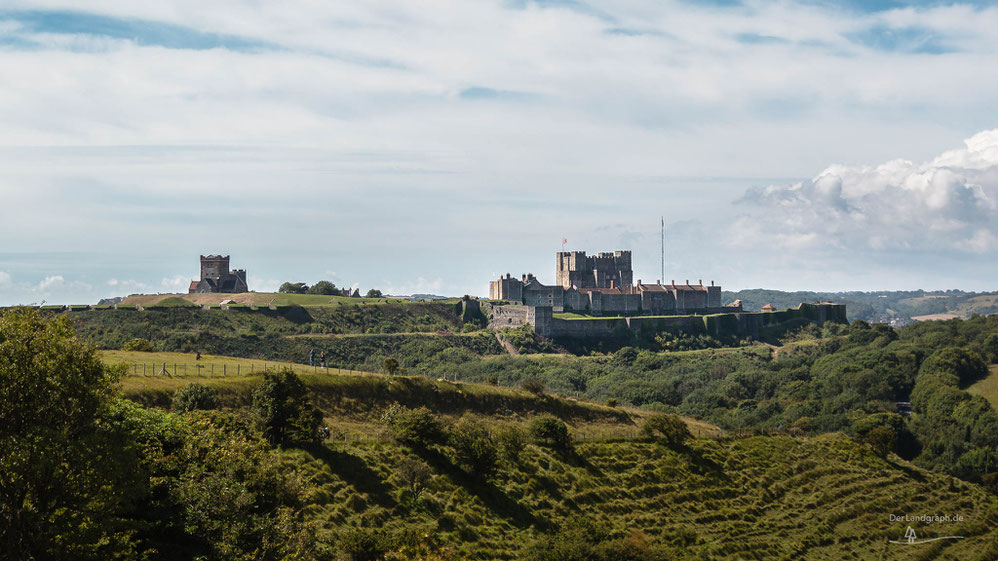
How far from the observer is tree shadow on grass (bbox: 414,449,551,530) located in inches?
1465

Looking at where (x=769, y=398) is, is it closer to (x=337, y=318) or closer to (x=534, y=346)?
(x=534, y=346)

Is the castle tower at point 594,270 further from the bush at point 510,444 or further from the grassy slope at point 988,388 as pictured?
the bush at point 510,444

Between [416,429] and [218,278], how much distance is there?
3421 inches

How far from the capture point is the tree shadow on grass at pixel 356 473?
3428cm

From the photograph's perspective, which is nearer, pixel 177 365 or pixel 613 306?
pixel 177 365

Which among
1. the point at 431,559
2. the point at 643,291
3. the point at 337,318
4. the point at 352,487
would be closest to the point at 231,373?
the point at 352,487

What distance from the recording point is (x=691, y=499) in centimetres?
4516

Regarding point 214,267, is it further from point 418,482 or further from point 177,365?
point 418,482

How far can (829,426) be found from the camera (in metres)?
78.4

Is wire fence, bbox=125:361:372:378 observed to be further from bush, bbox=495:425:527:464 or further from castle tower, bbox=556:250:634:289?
castle tower, bbox=556:250:634:289

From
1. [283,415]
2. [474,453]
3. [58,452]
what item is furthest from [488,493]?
[58,452]

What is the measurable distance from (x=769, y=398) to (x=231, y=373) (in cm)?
6838

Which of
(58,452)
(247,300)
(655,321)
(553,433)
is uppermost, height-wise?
(247,300)

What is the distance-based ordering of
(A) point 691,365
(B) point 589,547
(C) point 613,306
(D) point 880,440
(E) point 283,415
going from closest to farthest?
(B) point 589,547 → (E) point 283,415 → (D) point 880,440 → (A) point 691,365 → (C) point 613,306
